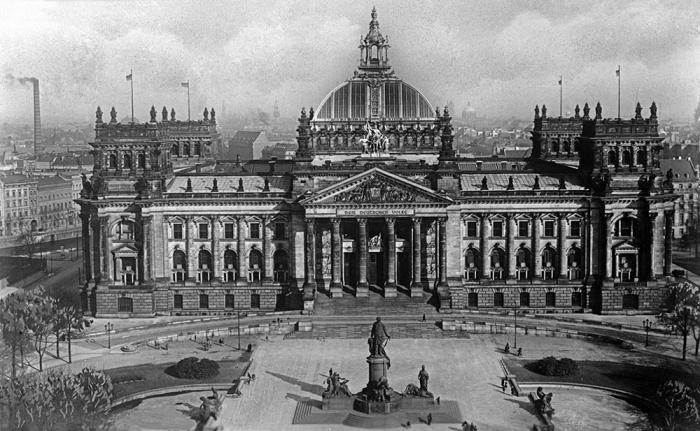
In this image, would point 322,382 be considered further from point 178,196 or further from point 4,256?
point 4,256

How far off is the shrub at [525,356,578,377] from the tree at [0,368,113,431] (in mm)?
36437

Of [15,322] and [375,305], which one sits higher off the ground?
[15,322]

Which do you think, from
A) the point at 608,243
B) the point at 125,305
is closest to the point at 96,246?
the point at 125,305

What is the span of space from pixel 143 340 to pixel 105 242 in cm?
1704

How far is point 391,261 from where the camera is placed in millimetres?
108625

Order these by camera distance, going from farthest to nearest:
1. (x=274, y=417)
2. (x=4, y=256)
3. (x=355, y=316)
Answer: (x=4, y=256)
(x=355, y=316)
(x=274, y=417)

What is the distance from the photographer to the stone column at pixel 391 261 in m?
108

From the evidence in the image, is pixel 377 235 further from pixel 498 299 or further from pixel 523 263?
pixel 523 263

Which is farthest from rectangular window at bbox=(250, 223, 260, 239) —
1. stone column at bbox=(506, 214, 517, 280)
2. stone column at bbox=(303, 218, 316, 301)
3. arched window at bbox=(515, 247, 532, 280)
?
arched window at bbox=(515, 247, 532, 280)

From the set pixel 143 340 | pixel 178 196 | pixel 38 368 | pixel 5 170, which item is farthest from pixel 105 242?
pixel 5 170

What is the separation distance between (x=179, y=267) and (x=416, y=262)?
26.4 metres

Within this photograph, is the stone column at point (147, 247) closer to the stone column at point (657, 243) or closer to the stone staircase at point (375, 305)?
the stone staircase at point (375, 305)

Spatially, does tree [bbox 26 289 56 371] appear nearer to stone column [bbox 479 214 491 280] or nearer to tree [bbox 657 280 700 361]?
stone column [bbox 479 214 491 280]

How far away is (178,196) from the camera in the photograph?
363ft
